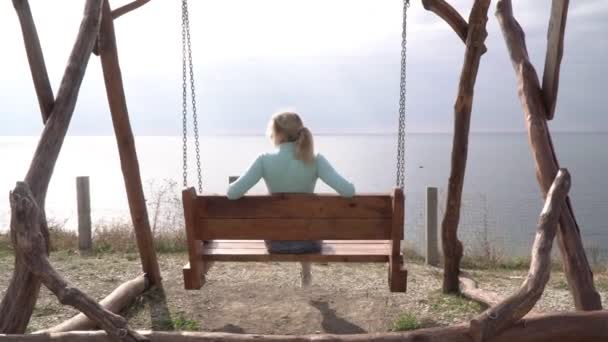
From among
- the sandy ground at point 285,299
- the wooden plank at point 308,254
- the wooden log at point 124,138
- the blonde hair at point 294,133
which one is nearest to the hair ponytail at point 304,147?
the blonde hair at point 294,133

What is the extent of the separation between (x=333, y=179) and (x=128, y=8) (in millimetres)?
2429

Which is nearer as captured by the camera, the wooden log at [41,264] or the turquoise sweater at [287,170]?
the wooden log at [41,264]

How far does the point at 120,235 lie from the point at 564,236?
6824 millimetres

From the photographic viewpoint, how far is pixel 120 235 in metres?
9.05

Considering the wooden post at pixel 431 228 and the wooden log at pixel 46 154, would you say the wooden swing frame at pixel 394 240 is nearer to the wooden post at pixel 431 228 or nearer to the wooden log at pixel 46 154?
the wooden log at pixel 46 154

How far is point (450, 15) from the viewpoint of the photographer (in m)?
5.05

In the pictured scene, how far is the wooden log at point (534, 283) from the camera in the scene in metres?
3.08

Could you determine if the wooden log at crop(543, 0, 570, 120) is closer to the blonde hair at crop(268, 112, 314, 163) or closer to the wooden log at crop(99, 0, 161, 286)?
the blonde hair at crop(268, 112, 314, 163)

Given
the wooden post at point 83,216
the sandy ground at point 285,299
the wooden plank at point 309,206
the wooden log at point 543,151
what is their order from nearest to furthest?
the wooden log at point 543,151
the wooden plank at point 309,206
the sandy ground at point 285,299
the wooden post at point 83,216

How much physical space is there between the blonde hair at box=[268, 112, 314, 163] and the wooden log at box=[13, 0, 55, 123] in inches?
58.2

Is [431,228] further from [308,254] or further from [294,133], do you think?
[294,133]

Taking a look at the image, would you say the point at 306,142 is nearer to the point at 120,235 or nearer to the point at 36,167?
the point at 36,167

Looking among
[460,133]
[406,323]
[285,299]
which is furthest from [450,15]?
[285,299]

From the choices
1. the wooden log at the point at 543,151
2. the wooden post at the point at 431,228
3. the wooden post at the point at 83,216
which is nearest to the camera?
the wooden log at the point at 543,151
